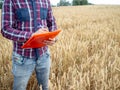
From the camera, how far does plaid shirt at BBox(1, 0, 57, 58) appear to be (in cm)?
177

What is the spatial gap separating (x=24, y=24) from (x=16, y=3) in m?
0.18

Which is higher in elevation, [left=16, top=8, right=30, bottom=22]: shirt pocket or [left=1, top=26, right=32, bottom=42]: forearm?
[left=16, top=8, right=30, bottom=22]: shirt pocket

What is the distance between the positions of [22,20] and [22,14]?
5 cm

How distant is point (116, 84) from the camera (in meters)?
2.37

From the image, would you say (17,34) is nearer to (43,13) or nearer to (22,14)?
(22,14)

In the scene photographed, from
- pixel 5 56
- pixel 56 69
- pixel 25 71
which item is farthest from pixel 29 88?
pixel 5 56

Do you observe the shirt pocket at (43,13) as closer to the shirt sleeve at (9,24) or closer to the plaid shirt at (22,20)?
the plaid shirt at (22,20)

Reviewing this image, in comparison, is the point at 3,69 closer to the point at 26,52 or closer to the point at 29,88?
the point at 29,88

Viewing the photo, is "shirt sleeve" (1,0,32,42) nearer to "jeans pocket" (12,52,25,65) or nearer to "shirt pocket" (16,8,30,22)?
"shirt pocket" (16,8,30,22)

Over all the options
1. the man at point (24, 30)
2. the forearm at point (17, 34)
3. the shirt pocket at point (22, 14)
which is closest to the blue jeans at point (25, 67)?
the man at point (24, 30)

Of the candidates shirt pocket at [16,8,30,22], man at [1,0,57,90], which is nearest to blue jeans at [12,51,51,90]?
man at [1,0,57,90]

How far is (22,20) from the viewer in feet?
6.00

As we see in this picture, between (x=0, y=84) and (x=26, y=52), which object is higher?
(x=26, y=52)

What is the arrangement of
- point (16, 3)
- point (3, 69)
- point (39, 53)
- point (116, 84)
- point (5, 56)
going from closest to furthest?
1. point (16, 3)
2. point (39, 53)
3. point (116, 84)
4. point (3, 69)
5. point (5, 56)
